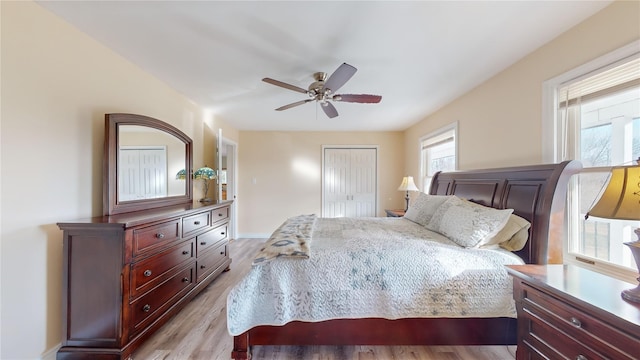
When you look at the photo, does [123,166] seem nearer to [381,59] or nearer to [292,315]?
[292,315]

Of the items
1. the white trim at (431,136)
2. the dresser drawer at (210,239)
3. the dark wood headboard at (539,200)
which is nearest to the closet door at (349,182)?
the white trim at (431,136)

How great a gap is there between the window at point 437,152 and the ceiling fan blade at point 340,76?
6.47 ft

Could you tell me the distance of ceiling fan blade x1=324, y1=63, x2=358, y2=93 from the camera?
1.85 m

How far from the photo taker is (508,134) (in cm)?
231

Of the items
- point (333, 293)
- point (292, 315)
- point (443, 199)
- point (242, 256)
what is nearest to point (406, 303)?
point (333, 293)

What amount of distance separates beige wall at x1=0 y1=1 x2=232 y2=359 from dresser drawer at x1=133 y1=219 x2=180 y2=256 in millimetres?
494

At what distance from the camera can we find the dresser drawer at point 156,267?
172 cm

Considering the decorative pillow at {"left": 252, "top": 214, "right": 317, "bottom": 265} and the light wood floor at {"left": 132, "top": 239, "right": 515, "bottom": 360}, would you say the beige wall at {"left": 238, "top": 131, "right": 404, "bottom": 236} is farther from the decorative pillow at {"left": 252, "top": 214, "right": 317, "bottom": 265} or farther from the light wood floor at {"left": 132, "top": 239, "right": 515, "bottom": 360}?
the light wood floor at {"left": 132, "top": 239, "right": 515, "bottom": 360}

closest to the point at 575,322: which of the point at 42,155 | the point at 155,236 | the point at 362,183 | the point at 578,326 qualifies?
the point at 578,326

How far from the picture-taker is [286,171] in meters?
5.17

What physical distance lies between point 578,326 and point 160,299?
266cm

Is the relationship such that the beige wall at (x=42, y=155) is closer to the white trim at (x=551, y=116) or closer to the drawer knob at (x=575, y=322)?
the drawer knob at (x=575, y=322)

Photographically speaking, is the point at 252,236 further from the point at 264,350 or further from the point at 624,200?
the point at 624,200

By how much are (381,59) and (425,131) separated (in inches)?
93.1
